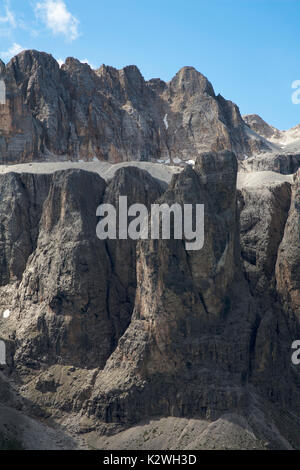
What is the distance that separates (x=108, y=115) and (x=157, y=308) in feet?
202

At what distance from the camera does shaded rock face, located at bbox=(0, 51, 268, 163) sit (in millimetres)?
108500

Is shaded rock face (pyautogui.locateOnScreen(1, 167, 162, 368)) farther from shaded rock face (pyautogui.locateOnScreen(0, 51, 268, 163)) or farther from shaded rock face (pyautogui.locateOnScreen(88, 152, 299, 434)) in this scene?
shaded rock face (pyautogui.locateOnScreen(0, 51, 268, 163))

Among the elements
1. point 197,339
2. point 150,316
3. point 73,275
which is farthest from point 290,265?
point 73,275

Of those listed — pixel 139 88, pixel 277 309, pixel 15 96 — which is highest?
pixel 139 88

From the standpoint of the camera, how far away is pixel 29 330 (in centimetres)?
7662

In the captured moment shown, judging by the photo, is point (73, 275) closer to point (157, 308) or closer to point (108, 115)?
point (157, 308)

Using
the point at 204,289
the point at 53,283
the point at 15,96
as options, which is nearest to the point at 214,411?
the point at 204,289

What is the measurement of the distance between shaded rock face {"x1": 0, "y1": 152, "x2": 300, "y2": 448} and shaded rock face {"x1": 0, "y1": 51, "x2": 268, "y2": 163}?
1062 inches

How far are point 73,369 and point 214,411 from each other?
15673 mm

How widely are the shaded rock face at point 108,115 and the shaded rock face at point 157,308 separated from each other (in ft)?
88.5

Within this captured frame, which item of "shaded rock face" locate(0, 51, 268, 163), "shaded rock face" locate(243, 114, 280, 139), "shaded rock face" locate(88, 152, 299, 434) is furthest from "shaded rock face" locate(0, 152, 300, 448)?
"shaded rock face" locate(243, 114, 280, 139)

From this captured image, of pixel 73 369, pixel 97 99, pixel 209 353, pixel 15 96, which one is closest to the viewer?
pixel 209 353
